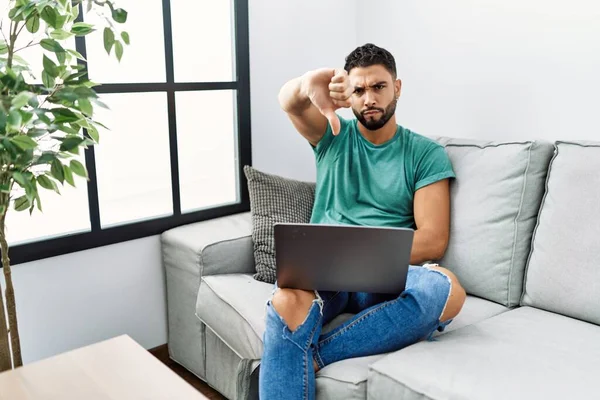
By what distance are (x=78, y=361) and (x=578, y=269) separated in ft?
4.42

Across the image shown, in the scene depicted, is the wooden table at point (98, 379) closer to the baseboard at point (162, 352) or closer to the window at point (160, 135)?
the window at point (160, 135)

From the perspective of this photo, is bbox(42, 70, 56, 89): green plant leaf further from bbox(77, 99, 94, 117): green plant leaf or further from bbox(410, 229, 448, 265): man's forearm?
bbox(410, 229, 448, 265): man's forearm

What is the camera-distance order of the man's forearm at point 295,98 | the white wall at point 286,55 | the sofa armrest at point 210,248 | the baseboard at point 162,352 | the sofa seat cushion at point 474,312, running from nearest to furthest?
the sofa seat cushion at point 474,312 → the man's forearm at point 295,98 → the sofa armrest at point 210,248 → the baseboard at point 162,352 → the white wall at point 286,55

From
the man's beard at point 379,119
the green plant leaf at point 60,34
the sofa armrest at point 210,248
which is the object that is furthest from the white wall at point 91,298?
the man's beard at point 379,119

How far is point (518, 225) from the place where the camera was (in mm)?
1753

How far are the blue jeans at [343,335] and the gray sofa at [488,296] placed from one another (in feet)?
0.13

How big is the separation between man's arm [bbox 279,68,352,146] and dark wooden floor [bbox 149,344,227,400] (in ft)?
3.24

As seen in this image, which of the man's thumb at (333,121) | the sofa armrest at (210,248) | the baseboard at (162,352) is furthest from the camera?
the baseboard at (162,352)

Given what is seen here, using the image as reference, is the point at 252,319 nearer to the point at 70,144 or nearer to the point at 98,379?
the point at 98,379

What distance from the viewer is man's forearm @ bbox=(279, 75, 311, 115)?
1.72m

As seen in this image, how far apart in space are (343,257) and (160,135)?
44.4 inches

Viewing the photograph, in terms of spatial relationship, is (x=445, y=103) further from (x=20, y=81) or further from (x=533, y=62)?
(x=20, y=81)

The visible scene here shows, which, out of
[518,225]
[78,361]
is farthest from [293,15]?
[78,361]

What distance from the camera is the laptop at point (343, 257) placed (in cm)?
133
